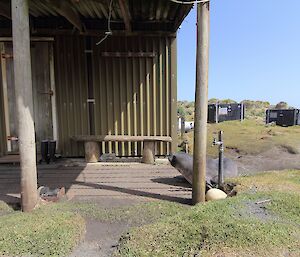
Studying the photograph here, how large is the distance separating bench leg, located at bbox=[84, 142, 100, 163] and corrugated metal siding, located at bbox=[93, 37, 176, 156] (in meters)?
0.25

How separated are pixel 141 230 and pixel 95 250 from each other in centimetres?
42

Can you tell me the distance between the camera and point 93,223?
297 cm

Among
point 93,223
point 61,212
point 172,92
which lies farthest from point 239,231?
point 172,92

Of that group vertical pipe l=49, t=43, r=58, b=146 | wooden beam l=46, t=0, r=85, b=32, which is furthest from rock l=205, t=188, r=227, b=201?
vertical pipe l=49, t=43, r=58, b=146

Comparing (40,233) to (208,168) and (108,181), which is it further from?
(208,168)

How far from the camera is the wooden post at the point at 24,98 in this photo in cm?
310

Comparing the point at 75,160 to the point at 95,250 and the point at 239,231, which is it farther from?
the point at 239,231

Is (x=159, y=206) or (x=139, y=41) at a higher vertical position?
(x=139, y=41)

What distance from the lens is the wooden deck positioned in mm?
3828

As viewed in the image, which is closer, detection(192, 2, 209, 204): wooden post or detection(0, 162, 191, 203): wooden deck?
detection(192, 2, 209, 204): wooden post

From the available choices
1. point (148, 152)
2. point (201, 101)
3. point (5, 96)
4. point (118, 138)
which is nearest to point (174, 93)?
point (148, 152)

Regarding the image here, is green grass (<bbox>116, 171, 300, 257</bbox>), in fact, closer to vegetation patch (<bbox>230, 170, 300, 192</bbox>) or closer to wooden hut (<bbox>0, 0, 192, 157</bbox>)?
vegetation patch (<bbox>230, 170, 300, 192</bbox>)

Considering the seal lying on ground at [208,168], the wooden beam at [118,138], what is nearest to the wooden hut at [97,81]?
the wooden beam at [118,138]

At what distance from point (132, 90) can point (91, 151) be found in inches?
58.4
